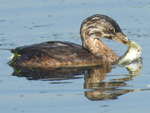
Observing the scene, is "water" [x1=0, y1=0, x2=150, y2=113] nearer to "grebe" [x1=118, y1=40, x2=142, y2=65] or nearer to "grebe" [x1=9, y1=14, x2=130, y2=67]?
"grebe" [x1=118, y1=40, x2=142, y2=65]

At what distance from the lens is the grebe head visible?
14922 millimetres

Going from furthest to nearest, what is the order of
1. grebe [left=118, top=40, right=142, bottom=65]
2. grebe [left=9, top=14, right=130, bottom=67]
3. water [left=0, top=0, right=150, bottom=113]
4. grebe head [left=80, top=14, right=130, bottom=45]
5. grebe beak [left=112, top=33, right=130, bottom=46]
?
grebe head [left=80, top=14, right=130, bottom=45] < grebe beak [left=112, top=33, right=130, bottom=46] < grebe [left=118, top=40, right=142, bottom=65] < grebe [left=9, top=14, right=130, bottom=67] < water [left=0, top=0, right=150, bottom=113]

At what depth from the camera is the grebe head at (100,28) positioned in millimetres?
14922

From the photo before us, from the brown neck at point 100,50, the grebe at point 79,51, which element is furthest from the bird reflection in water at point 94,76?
the brown neck at point 100,50

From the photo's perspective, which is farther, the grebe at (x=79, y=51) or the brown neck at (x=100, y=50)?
the brown neck at (x=100, y=50)

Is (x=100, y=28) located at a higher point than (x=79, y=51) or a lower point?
higher

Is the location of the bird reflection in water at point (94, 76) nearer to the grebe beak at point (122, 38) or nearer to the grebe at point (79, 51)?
the grebe at point (79, 51)

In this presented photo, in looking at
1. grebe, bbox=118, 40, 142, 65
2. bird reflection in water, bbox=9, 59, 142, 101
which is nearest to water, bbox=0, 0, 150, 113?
bird reflection in water, bbox=9, 59, 142, 101

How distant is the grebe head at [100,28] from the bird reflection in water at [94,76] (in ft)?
2.66

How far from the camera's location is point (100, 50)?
14.9 meters

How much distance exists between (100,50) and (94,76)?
1661 mm

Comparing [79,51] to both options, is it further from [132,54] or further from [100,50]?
[132,54]

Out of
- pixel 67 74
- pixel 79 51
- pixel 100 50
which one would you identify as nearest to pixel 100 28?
pixel 100 50

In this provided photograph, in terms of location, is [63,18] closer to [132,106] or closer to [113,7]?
[113,7]
